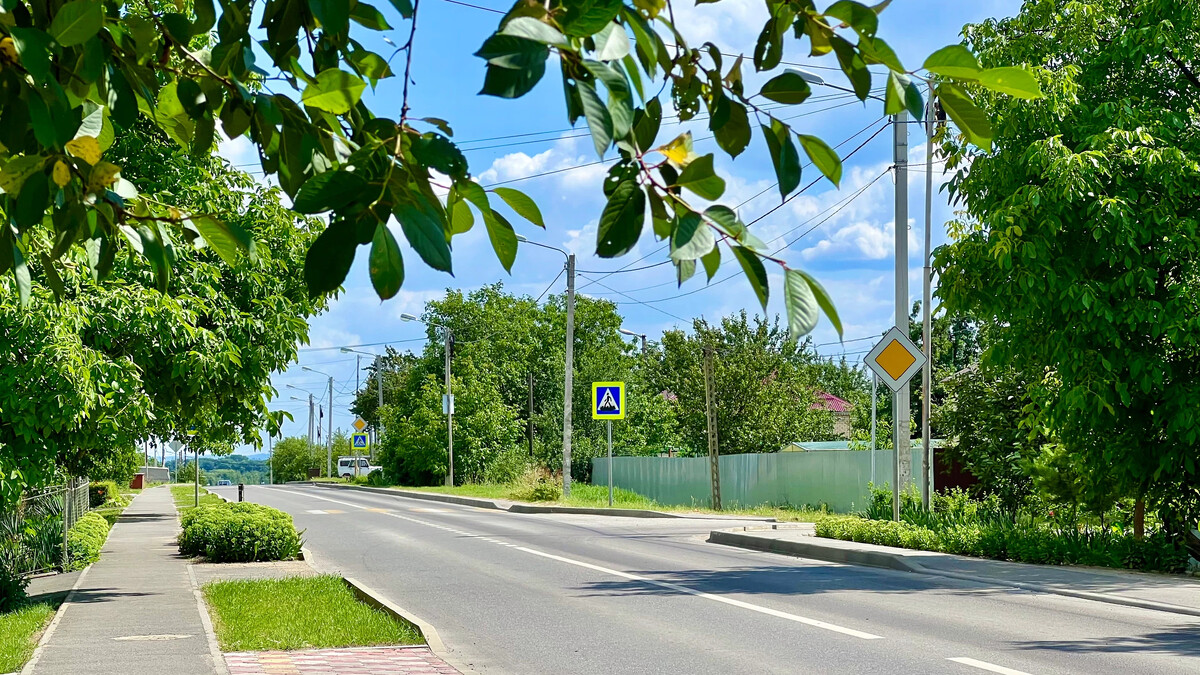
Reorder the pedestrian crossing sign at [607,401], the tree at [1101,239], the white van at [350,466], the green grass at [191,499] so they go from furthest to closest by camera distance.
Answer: the white van at [350,466], the green grass at [191,499], the pedestrian crossing sign at [607,401], the tree at [1101,239]

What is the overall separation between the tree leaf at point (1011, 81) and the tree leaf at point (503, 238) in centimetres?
82

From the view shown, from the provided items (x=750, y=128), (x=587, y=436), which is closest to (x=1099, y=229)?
(x=750, y=128)

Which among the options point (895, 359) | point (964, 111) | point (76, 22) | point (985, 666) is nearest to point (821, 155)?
point (964, 111)

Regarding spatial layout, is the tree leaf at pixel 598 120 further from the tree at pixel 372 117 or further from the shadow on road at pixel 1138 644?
the shadow on road at pixel 1138 644

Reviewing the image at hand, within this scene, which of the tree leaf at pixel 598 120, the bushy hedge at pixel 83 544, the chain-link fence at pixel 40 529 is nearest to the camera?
the tree leaf at pixel 598 120

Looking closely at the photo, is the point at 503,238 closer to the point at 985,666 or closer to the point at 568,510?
the point at 985,666

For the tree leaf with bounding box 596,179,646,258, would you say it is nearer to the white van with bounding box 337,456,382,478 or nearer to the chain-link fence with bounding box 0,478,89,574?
the chain-link fence with bounding box 0,478,89,574

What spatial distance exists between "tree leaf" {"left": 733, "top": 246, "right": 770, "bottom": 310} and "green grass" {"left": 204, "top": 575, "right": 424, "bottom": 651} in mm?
7928

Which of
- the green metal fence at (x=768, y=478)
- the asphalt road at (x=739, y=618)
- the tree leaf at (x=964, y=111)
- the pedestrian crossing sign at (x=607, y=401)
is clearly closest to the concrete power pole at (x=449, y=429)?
the green metal fence at (x=768, y=478)

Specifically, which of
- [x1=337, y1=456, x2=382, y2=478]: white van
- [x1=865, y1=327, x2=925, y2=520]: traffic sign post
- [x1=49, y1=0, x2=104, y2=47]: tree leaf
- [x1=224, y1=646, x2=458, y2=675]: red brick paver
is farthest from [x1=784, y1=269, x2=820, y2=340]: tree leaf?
[x1=337, y1=456, x2=382, y2=478]: white van

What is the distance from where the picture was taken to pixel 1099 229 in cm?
1234

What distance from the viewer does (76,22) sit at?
193 centimetres

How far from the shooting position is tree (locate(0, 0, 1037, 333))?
1.59 m

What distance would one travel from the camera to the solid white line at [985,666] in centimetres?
795
